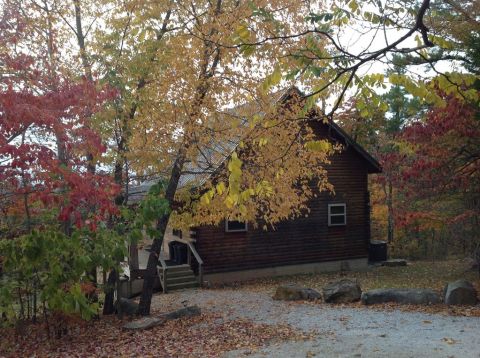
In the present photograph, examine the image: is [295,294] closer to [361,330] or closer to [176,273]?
[361,330]

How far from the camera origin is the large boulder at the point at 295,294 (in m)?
14.1

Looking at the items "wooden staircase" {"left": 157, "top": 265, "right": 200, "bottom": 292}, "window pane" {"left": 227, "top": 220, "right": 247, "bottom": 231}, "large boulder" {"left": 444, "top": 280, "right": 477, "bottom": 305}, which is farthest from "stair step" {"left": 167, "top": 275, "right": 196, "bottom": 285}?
"large boulder" {"left": 444, "top": 280, "right": 477, "bottom": 305}

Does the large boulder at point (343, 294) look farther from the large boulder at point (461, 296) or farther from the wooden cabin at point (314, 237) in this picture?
the wooden cabin at point (314, 237)

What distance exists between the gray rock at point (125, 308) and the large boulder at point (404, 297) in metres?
5.99

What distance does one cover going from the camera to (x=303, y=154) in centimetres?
1296

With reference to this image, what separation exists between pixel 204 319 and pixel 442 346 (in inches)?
227

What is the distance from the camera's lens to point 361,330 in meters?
9.59

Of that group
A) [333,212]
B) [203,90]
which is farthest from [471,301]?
[333,212]

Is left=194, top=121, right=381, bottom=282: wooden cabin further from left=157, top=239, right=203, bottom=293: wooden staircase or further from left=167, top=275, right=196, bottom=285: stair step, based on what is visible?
left=167, top=275, right=196, bottom=285: stair step

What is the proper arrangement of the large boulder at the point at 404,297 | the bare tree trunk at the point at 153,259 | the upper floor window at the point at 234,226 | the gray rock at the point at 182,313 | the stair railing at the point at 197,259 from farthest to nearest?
the upper floor window at the point at 234,226
the stair railing at the point at 197,259
the large boulder at the point at 404,297
the bare tree trunk at the point at 153,259
the gray rock at the point at 182,313

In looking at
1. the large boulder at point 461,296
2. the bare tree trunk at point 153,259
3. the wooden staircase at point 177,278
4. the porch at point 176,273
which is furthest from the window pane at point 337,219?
the bare tree trunk at point 153,259

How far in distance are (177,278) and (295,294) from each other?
5.51 meters

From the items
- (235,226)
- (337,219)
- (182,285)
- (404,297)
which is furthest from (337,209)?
(404,297)

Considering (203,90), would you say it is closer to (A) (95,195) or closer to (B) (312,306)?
(A) (95,195)
